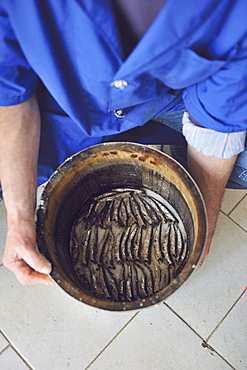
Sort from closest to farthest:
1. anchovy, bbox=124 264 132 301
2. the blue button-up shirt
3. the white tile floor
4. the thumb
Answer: the blue button-up shirt, the thumb, anchovy, bbox=124 264 132 301, the white tile floor

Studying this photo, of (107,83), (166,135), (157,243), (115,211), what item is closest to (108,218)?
(115,211)

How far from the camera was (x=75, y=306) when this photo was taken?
2.57 feet

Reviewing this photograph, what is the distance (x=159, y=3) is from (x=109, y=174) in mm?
348

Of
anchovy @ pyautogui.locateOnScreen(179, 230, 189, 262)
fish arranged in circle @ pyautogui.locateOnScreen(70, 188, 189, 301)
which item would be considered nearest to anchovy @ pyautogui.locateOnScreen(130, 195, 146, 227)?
fish arranged in circle @ pyautogui.locateOnScreen(70, 188, 189, 301)

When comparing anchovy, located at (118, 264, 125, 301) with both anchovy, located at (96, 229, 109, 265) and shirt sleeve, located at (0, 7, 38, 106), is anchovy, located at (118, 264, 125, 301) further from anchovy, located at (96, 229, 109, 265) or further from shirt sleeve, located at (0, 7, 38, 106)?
shirt sleeve, located at (0, 7, 38, 106)

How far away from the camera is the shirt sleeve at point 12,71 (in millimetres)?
435

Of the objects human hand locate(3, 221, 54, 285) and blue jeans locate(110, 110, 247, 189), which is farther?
blue jeans locate(110, 110, 247, 189)

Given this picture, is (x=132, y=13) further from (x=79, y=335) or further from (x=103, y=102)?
(x=79, y=335)

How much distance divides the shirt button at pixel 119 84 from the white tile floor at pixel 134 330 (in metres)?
0.56

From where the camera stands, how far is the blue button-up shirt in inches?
15.0

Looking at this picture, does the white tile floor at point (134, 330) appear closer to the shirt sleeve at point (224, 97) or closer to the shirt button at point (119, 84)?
the shirt sleeve at point (224, 97)

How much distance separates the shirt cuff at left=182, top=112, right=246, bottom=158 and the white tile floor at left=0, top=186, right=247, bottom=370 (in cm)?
38

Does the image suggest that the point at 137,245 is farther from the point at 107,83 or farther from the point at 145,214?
the point at 107,83

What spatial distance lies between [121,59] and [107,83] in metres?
0.04
